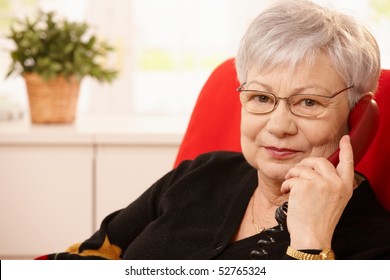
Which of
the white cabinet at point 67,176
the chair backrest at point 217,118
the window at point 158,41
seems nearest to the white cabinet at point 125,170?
the white cabinet at point 67,176

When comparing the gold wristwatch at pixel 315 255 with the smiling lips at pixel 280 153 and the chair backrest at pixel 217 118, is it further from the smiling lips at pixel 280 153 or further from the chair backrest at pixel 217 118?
the chair backrest at pixel 217 118

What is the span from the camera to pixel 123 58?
364 cm

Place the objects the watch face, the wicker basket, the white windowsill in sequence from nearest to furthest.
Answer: the watch face
the white windowsill
the wicker basket

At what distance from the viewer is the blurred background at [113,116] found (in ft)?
10.3

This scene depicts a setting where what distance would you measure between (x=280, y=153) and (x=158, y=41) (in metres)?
2.07

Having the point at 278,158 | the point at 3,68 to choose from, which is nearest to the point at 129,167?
the point at 3,68

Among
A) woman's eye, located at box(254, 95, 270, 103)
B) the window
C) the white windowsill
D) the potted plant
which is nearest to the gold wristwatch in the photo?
woman's eye, located at box(254, 95, 270, 103)

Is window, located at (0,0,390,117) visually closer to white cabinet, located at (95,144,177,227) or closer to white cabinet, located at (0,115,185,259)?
white cabinet, located at (0,115,185,259)

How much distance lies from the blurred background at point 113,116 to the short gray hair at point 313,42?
1.49 metres

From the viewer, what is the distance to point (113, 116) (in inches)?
143

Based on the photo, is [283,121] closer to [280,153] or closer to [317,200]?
[280,153]

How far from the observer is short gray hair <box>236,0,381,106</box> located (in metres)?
1.59
